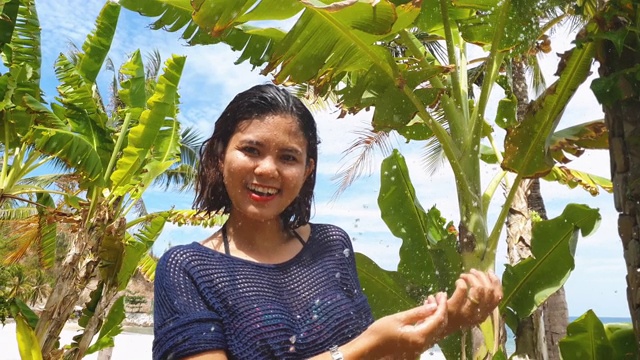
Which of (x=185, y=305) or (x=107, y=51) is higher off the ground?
(x=107, y=51)

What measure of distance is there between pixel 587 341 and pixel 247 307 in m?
2.58

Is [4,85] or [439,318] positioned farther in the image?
[4,85]

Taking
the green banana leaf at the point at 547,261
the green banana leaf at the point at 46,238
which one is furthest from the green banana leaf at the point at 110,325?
the green banana leaf at the point at 547,261

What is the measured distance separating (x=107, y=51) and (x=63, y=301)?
9.95ft

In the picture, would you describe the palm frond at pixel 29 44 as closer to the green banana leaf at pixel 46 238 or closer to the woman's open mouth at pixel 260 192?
the green banana leaf at pixel 46 238

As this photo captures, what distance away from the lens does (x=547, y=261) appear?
3902 mm

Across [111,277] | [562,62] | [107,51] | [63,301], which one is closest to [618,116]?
[562,62]

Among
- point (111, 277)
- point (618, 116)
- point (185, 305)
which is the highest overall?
point (111, 277)

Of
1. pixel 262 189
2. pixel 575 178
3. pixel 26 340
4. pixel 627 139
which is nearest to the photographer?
pixel 262 189


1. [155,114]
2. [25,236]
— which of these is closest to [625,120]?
[155,114]

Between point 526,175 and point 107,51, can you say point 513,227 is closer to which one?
point 526,175

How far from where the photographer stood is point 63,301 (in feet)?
21.0

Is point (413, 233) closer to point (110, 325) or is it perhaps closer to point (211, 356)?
point (211, 356)

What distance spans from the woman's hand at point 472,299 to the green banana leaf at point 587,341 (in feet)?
7.09
